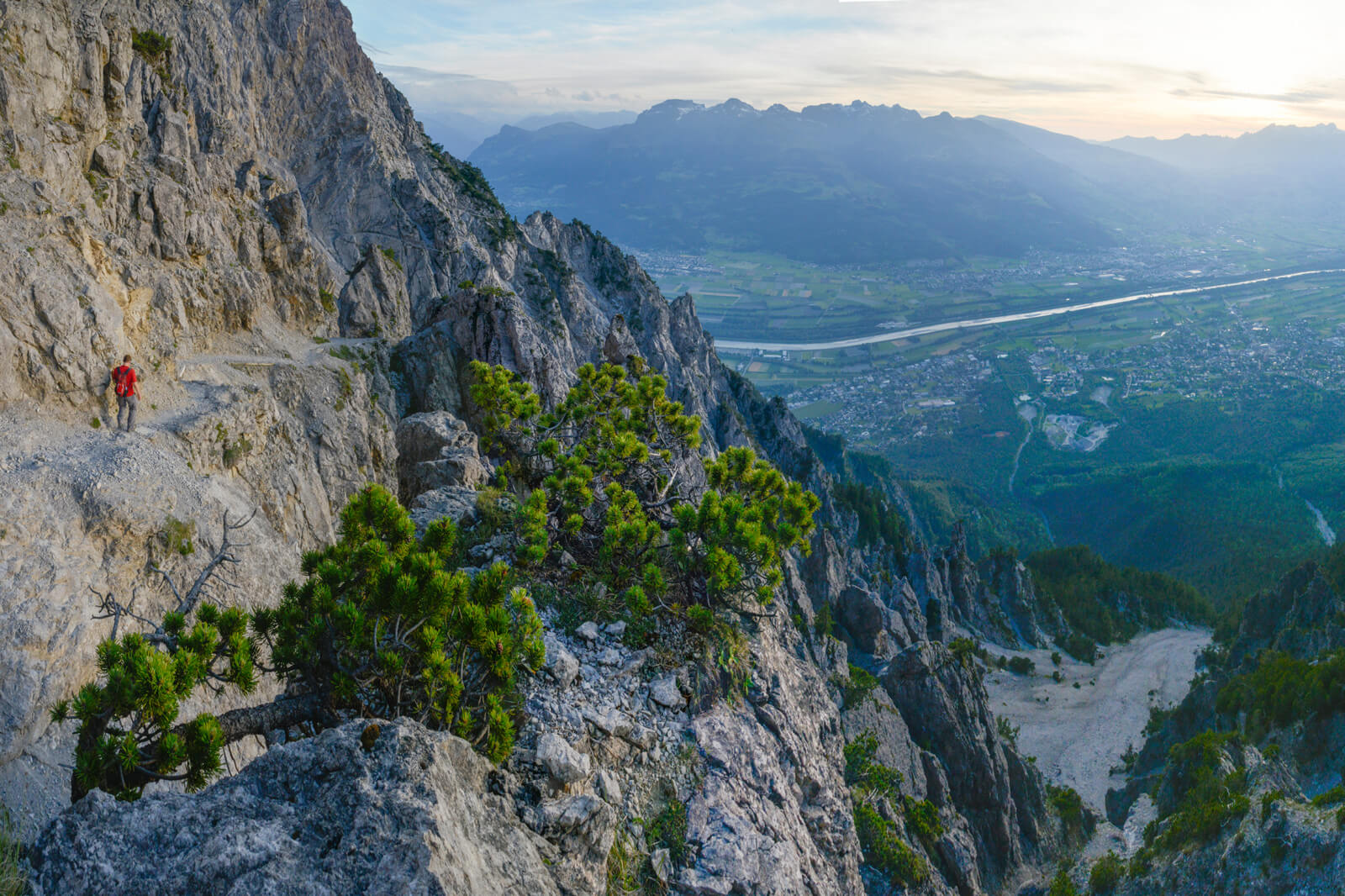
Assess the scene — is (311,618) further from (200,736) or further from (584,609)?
(584,609)

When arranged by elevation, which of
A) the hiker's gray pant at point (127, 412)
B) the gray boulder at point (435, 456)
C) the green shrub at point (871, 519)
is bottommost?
the green shrub at point (871, 519)

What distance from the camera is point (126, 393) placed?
84.7ft

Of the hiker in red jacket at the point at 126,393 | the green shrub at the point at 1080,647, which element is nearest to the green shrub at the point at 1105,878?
the hiker in red jacket at the point at 126,393

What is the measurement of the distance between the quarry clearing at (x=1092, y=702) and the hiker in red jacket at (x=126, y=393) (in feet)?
246

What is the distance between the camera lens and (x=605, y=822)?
1225 cm

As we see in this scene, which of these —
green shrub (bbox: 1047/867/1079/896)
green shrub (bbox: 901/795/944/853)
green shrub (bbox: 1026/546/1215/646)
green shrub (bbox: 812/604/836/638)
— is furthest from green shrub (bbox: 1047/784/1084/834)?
green shrub (bbox: 1026/546/1215/646)

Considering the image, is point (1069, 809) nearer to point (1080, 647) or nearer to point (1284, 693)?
point (1284, 693)

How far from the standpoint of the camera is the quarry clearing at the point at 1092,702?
231 feet

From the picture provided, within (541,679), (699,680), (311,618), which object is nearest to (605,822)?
(541,679)

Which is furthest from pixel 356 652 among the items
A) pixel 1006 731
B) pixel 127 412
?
pixel 1006 731

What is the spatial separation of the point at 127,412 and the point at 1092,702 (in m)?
89.8

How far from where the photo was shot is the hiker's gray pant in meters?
26.4

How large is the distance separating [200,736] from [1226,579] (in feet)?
495

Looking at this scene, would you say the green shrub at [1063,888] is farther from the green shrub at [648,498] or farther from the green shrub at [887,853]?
the green shrub at [648,498]
